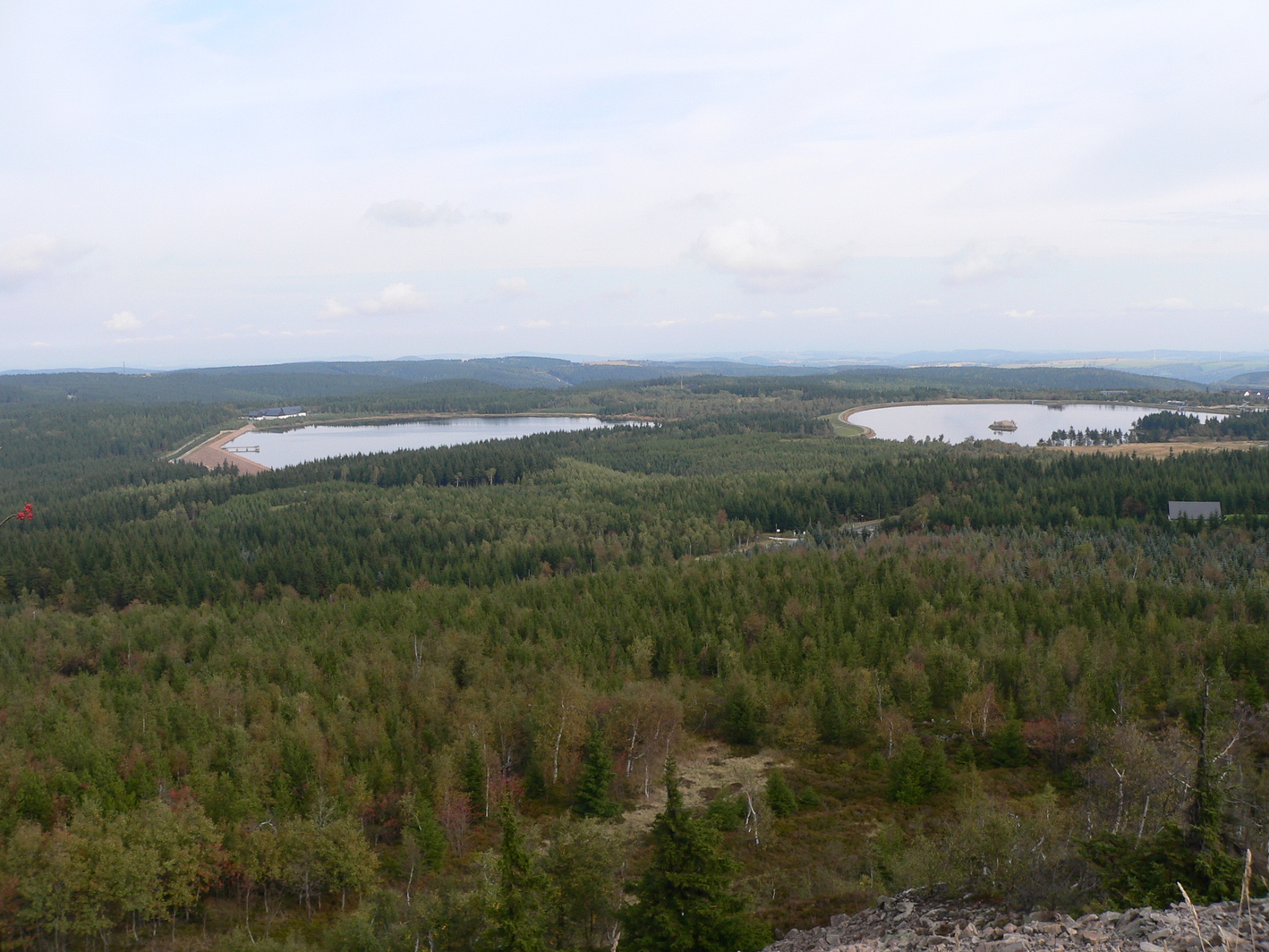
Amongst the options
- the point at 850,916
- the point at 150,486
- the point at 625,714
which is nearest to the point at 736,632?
the point at 625,714

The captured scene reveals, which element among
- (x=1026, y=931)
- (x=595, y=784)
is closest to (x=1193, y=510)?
(x=595, y=784)

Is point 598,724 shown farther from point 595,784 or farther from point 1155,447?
point 1155,447

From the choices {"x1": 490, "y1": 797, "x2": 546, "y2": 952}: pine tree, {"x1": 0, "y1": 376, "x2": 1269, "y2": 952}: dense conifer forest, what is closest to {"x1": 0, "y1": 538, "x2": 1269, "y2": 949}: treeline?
{"x1": 0, "y1": 376, "x2": 1269, "y2": 952}: dense conifer forest

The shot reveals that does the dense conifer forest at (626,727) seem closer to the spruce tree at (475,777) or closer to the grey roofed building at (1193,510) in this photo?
the spruce tree at (475,777)

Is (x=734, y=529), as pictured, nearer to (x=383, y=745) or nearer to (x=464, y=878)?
(x=383, y=745)

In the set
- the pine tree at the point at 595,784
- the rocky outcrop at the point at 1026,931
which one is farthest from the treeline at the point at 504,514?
the rocky outcrop at the point at 1026,931

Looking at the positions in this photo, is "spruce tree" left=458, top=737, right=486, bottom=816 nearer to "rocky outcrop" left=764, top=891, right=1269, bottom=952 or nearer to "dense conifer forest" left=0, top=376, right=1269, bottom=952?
"dense conifer forest" left=0, top=376, right=1269, bottom=952
